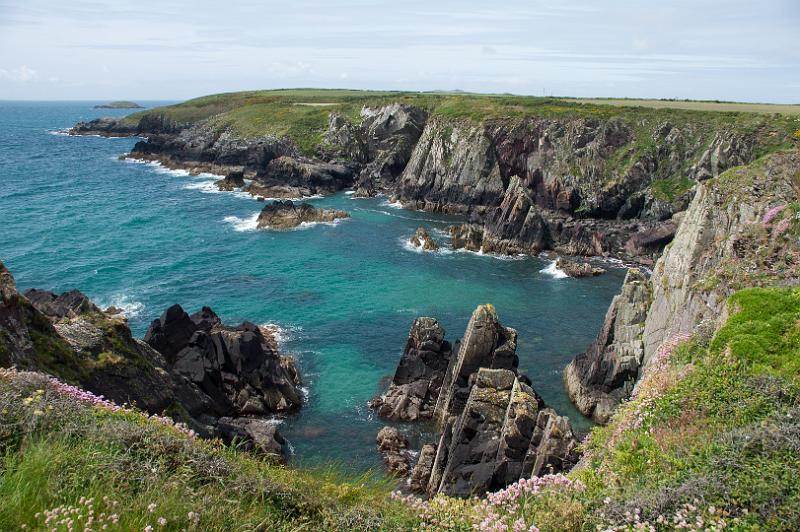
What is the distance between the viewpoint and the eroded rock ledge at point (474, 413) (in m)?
24.0

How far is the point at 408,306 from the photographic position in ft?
171

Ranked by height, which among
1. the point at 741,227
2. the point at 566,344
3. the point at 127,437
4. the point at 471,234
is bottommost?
the point at 566,344

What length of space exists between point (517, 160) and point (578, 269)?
3566 cm

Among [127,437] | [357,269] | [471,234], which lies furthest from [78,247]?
[127,437]

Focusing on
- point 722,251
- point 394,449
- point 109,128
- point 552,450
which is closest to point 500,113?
point 722,251

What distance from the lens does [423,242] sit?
232ft

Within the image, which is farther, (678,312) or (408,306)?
(408,306)

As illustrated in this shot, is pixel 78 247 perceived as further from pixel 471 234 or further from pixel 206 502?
pixel 206 502

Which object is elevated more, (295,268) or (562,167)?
(562,167)

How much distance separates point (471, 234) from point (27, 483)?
64.5 metres

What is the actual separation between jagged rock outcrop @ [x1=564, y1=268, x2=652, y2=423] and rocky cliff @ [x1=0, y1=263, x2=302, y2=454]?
A: 1845cm

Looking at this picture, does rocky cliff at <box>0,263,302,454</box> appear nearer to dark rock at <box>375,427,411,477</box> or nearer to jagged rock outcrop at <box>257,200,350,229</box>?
dark rock at <box>375,427,411,477</box>

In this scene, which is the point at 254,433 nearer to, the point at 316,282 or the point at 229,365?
the point at 229,365

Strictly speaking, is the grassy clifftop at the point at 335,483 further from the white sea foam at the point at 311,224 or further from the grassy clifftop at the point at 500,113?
the grassy clifftop at the point at 500,113
